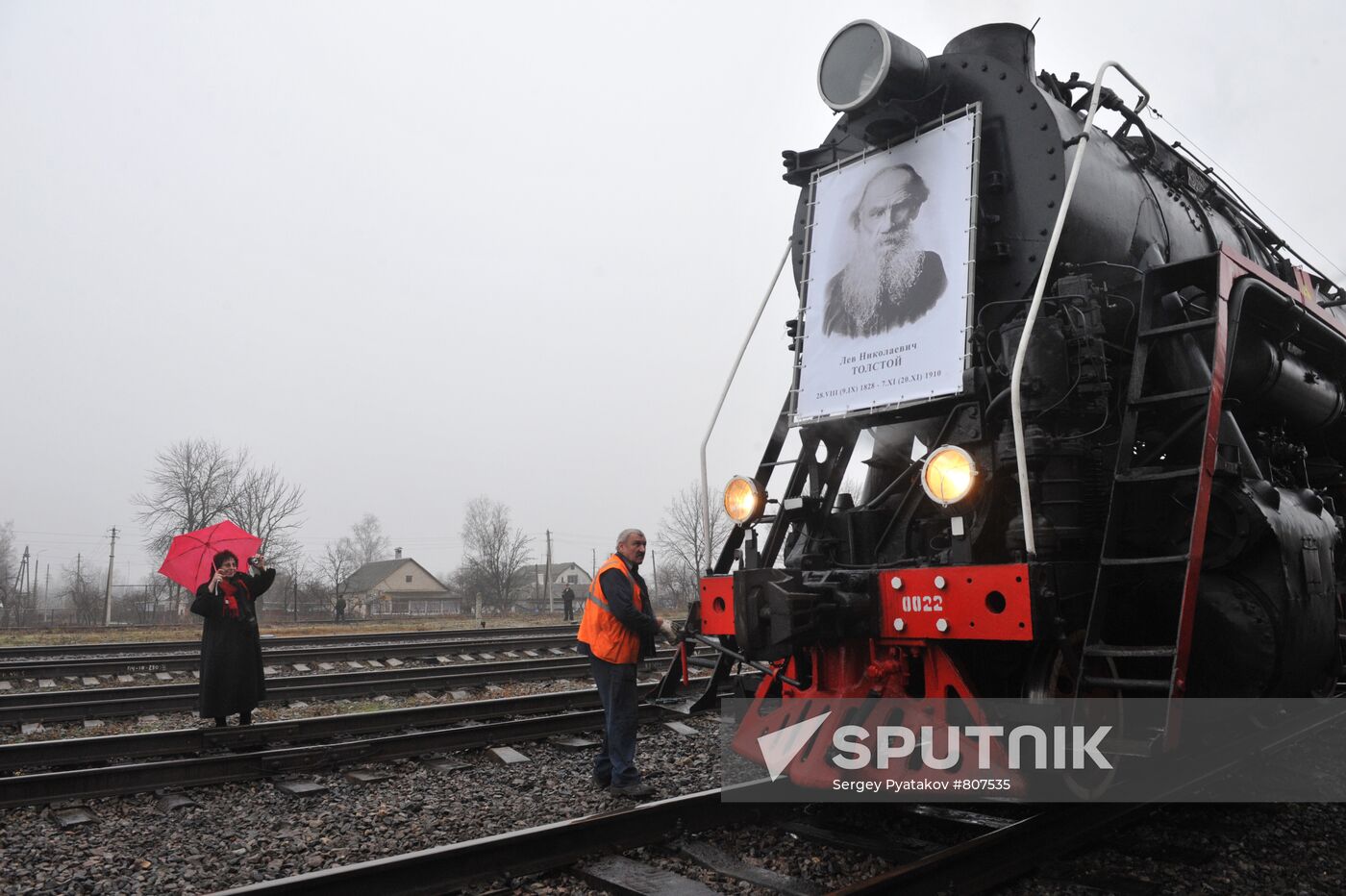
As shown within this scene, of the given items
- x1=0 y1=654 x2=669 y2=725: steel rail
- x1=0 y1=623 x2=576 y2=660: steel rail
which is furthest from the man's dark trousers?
x1=0 y1=623 x2=576 y2=660: steel rail

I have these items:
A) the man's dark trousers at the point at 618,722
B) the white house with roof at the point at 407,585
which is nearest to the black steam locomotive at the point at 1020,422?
the man's dark trousers at the point at 618,722

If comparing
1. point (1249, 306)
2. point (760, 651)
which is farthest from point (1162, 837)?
point (1249, 306)

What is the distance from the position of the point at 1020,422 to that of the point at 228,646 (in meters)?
5.76

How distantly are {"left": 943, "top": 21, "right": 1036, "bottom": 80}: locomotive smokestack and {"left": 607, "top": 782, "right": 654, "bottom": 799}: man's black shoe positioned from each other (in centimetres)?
445

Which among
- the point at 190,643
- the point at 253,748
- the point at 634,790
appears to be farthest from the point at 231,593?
the point at 190,643

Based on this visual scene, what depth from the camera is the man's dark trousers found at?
5164 millimetres

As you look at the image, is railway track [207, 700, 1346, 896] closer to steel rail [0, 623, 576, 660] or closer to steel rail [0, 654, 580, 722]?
steel rail [0, 654, 580, 722]

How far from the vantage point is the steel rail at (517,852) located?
3.37 m

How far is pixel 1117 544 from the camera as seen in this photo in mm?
4219

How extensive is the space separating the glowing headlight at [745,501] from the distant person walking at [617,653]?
741 mm

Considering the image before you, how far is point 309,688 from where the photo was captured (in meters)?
8.92

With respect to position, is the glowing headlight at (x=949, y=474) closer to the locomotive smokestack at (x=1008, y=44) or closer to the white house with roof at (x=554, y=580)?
the locomotive smokestack at (x=1008, y=44)

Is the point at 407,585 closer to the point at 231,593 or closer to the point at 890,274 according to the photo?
the point at 231,593

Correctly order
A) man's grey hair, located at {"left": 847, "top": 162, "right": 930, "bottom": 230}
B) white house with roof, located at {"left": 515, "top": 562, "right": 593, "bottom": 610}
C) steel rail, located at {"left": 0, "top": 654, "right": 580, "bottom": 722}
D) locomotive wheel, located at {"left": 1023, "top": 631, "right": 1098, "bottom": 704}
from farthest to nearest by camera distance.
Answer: white house with roof, located at {"left": 515, "top": 562, "right": 593, "bottom": 610} < steel rail, located at {"left": 0, "top": 654, "right": 580, "bottom": 722} < man's grey hair, located at {"left": 847, "top": 162, "right": 930, "bottom": 230} < locomotive wheel, located at {"left": 1023, "top": 631, "right": 1098, "bottom": 704}
